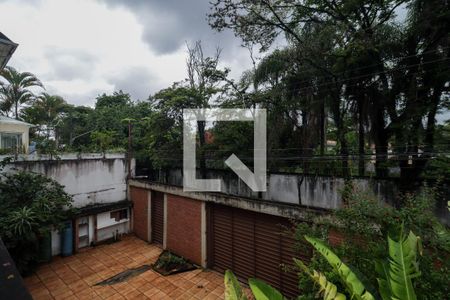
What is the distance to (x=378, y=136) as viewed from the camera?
25.9 ft

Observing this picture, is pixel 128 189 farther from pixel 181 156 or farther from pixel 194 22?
pixel 194 22

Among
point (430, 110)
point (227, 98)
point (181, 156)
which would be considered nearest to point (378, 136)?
point (430, 110)

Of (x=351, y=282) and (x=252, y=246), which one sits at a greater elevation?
(x=351, y=282)

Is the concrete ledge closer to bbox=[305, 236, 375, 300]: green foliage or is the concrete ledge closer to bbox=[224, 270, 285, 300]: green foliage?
bbox=[305, 236, 375, 300]: green foliage

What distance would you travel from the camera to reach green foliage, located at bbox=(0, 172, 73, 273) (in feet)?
20.7

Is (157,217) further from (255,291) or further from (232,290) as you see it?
(255,291)

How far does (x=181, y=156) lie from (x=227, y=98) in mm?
3092

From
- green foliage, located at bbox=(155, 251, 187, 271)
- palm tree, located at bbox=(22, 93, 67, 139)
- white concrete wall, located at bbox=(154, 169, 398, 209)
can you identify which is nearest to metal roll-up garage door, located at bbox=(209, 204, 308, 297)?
green foliage, located at bbox=(155, 251, 187, 271)

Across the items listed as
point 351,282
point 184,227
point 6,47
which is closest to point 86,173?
point 184,227

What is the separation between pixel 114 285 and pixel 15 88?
16.8 meters

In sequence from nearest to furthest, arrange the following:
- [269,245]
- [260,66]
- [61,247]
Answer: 1. [269,245]
2. [61,247]
3. [260,66]

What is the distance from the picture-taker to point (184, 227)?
312 inches

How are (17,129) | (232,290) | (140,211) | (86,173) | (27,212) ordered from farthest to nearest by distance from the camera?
(17,129)
(140,211)
(86,173)
(27,212)
(232,290)

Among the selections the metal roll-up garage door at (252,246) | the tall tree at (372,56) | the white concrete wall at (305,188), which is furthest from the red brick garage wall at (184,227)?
the tall tree at (372,56)
